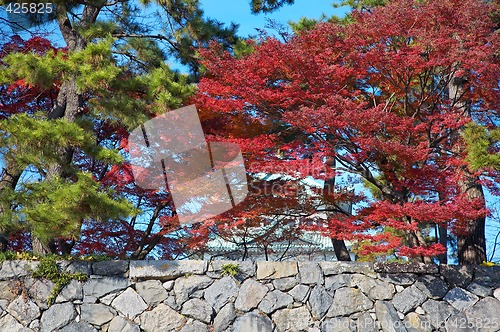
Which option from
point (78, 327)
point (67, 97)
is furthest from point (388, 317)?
point (67, 97)

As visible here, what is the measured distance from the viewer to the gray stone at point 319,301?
689cm

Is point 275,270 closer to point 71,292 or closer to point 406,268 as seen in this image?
point 406,268

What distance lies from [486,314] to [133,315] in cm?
443

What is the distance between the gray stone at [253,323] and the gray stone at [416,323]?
1.72 metres

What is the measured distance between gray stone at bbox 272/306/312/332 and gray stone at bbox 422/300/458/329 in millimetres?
1523

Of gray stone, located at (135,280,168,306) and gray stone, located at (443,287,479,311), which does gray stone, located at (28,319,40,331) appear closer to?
gray stone, located at (135,280,168,306)

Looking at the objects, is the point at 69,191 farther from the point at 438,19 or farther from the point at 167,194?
the point at 438,19

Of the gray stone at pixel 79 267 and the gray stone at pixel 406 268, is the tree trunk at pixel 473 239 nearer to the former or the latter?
the gray stone at pixel 406 268

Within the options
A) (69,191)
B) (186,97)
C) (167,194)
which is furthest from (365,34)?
(69,191)

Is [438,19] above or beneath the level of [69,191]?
above

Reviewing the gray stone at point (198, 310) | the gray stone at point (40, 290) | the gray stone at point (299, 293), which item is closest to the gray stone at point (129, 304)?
the gray stone at point (198, 310)

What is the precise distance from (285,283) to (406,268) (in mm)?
1590

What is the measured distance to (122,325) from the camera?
6.66 meters

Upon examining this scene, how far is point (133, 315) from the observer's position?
264 inches
